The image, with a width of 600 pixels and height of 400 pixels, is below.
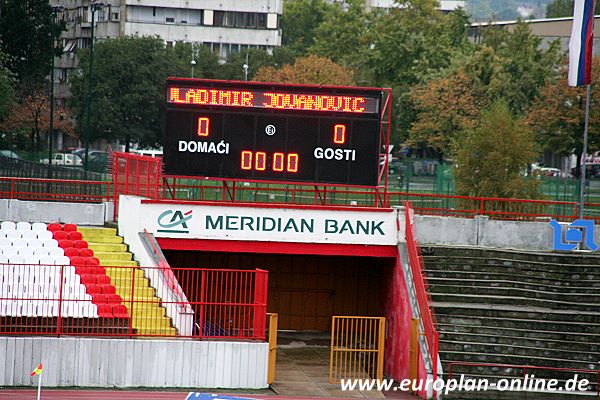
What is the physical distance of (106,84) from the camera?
256ft

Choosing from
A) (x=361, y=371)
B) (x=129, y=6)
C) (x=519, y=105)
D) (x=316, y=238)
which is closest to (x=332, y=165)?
(x=316, y=238)

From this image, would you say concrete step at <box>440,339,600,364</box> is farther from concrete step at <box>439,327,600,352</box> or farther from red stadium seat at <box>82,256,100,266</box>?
red stadium seat at <box>82,256,100,266</box>

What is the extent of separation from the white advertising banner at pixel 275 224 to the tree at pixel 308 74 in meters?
48.3

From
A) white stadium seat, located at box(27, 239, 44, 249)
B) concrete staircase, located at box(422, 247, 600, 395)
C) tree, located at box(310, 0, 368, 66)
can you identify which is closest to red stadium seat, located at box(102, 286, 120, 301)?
white stadium seat, located at box(27, 239, 44, 249)

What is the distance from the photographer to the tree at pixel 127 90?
256 feet

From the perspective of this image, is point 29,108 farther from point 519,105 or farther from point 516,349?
point 516,349

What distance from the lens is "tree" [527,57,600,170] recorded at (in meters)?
64.7

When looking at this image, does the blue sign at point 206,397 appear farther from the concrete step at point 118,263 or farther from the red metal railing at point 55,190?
the red metal railing at point 55,190

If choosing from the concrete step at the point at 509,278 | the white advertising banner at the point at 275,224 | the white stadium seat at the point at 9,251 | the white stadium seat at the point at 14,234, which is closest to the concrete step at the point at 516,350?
the concrete step at the point at 509,278

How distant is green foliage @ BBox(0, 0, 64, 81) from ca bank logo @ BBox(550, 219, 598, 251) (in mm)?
33084

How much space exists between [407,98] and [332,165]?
154ft

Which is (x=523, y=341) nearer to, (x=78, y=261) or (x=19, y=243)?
(x=78, y=261)

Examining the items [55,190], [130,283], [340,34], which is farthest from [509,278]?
[340,34]

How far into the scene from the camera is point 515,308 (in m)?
30.5
